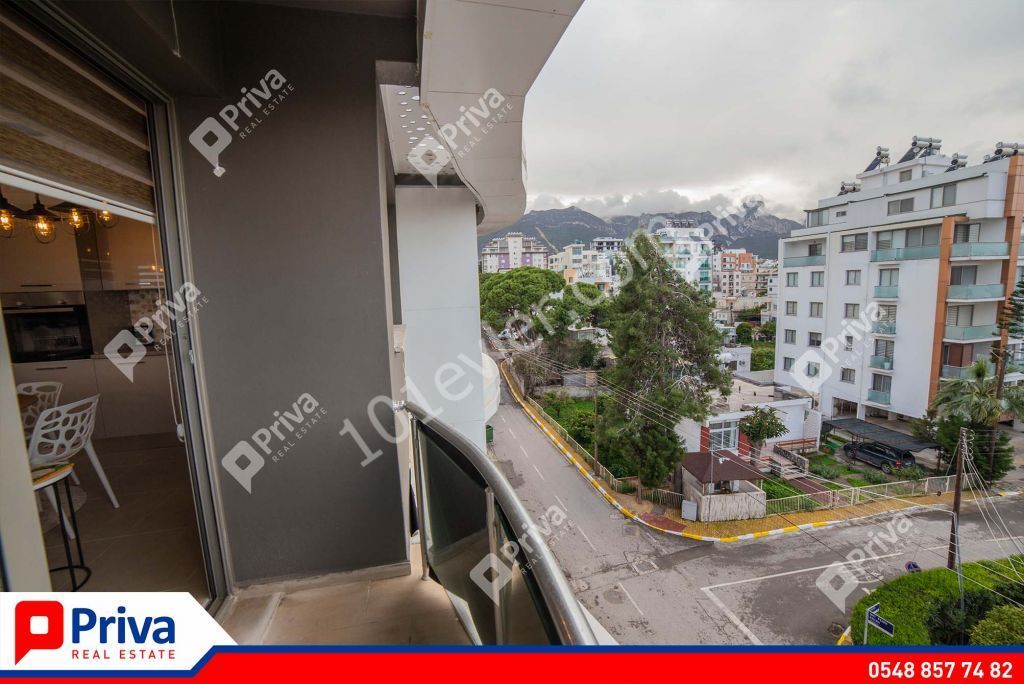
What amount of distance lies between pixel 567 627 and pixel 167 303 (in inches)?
74.4

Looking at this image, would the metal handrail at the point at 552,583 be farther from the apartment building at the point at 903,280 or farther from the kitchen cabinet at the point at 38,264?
the apartment building at the point at 903,280

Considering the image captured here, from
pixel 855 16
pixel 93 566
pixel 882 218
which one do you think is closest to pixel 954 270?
pixel 882 218

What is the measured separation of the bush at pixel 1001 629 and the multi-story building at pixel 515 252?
5501 centimetres

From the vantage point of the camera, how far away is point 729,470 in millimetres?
9742

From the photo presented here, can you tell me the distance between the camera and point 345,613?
170cm

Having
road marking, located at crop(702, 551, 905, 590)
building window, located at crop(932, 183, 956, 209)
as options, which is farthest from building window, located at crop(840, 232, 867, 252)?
road marking, located at crop(702, 551, 905, 590)

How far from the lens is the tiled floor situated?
176 centimetres

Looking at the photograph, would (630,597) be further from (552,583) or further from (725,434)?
(552,583)

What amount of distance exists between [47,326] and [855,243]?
20.0 meters

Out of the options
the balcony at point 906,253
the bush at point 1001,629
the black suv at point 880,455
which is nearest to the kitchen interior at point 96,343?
the bush at point 1001,629

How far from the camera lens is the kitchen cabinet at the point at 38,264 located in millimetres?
3240

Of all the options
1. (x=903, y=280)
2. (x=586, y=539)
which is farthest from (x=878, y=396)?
(x=586, y=539)

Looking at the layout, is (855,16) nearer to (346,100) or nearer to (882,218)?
(882,218)

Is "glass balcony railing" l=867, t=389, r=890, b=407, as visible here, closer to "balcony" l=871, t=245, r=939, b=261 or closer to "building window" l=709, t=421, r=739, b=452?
"balcony" l=871, t=245, r=939, b=261
